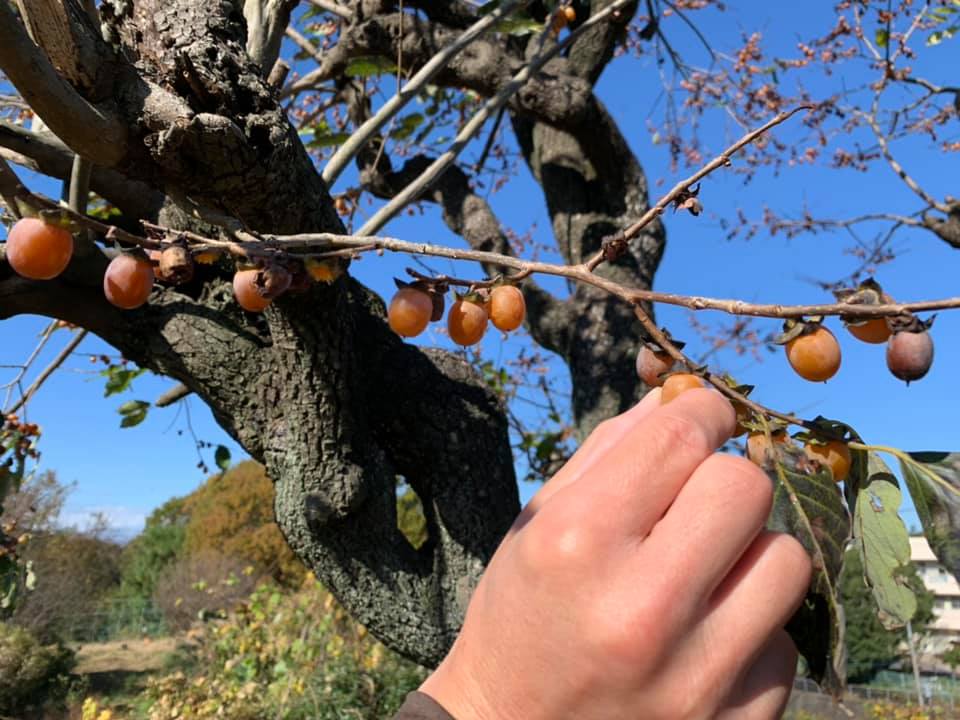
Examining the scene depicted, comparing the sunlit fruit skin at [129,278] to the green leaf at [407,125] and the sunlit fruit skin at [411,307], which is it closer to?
the sunlit fruit skin at [411,307]

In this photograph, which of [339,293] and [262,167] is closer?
[262,167]

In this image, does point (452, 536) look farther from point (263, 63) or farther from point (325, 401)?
point (263, 63)

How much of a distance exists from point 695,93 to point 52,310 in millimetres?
4395

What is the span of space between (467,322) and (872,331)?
491mm

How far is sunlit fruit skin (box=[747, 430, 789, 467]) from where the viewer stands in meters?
0.76

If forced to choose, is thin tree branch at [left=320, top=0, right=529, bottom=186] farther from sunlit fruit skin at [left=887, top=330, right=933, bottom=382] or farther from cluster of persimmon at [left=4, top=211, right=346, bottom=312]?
sunlit fruit skin at [left=887, top=330, right=933, bottom=382]

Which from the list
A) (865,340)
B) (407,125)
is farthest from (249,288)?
(407,125)

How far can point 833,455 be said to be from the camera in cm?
78

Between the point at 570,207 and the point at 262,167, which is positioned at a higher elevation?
the point at 570,207

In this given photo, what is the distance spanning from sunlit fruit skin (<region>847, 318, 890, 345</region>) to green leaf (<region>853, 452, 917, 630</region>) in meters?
0.17

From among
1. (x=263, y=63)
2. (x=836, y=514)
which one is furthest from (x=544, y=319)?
(x=836, y=514)

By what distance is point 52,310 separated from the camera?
79.1 inches

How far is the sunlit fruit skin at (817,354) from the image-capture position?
72 cm

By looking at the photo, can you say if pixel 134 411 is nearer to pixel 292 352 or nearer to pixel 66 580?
pixel 292 352
